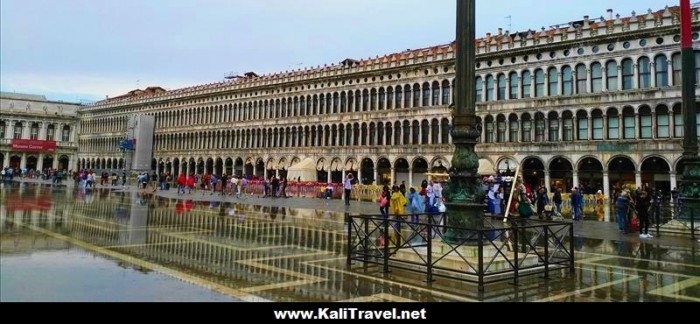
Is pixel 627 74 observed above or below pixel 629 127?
above

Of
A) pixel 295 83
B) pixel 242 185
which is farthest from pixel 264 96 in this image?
pixel 242 185

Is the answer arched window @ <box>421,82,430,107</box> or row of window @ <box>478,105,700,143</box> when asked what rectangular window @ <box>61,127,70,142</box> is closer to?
arched window @ <box>421,82,430,107</box>

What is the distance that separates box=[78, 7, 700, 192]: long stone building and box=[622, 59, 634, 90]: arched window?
7cm

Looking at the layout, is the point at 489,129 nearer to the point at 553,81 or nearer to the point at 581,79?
the point at 553,81

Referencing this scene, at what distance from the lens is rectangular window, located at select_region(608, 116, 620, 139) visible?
1576 inches

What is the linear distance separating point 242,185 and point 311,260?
32600 millimetres

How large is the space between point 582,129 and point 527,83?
20.8 ft

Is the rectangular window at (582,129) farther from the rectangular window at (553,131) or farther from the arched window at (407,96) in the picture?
the arched window at (407,96)

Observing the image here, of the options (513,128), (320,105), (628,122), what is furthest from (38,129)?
(628,122)

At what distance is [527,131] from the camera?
44719mm

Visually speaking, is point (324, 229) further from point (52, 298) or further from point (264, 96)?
point (264, 96)

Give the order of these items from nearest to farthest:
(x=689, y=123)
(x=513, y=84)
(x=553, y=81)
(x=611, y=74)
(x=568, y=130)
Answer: (x=689, y=123) < (x=611, y=74) < (x=568, y=130) < (x=553, y=81) < (x=513, y=84)

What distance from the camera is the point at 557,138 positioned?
4297cm

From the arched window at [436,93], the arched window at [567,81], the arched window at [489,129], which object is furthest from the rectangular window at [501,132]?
the arched window at [436,93]
